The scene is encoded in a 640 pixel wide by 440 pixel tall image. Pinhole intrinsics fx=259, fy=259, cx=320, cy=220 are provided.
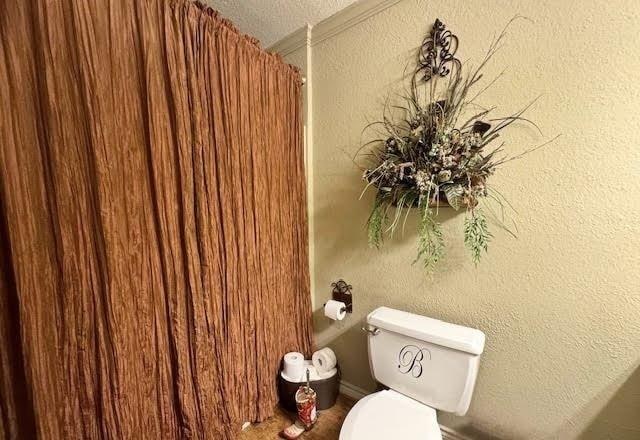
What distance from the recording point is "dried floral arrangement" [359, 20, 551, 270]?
1.00 metres

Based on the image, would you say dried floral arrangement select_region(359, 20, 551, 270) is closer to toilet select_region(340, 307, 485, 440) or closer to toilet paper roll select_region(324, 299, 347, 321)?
toilet select_region(340, 307, 485, 440)

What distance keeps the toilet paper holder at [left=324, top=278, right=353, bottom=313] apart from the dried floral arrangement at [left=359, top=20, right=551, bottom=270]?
0.39m

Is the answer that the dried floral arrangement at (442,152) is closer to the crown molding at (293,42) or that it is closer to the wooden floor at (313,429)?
the crown molding at (293,42)

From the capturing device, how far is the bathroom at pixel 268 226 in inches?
30.0

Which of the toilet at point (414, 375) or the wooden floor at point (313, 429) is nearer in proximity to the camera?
the toilet at point (414, 375)

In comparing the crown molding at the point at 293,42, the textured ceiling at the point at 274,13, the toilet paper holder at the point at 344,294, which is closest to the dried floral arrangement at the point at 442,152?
the toilet paper holder at the point at 344,294

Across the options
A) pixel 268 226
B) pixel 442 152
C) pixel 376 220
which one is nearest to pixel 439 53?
pixel 442 152

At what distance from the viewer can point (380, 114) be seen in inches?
52.7

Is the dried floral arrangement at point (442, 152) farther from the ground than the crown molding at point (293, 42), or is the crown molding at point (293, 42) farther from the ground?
the crown molding at point (293, 42)

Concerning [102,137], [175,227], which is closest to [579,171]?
[175,227]

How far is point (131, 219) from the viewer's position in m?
0.88

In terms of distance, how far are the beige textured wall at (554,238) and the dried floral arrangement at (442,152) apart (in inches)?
2.1

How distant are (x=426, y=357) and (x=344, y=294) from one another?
0.53 m

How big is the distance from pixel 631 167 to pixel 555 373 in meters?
0.79
